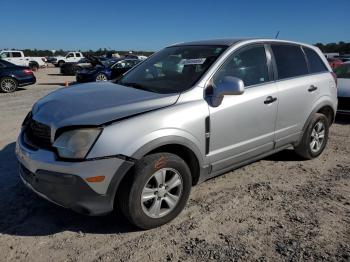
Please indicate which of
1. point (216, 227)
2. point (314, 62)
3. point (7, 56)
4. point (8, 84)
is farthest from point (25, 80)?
point (7, 56)

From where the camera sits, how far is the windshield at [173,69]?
390 cm

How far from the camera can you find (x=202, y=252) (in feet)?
10.2

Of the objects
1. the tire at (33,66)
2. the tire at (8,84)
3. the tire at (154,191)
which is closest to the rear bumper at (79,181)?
the tire at (154,191)

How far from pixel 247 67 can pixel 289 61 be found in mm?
952

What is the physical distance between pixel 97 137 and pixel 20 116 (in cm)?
647

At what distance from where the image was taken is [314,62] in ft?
17.6

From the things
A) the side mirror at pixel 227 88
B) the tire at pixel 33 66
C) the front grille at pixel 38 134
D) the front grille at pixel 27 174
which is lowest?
the tire at pixel 33 66

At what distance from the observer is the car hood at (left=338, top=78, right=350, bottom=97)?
8296 millimetres

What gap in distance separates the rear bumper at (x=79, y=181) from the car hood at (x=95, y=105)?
1.10 ft

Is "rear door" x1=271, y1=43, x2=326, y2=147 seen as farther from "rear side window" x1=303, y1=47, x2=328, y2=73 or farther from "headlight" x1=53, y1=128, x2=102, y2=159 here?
"headlight" x1=53, y1=128, x2=102, y2=159

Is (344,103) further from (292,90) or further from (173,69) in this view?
(173,69)

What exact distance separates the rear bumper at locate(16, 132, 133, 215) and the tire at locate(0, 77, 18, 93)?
12646mm

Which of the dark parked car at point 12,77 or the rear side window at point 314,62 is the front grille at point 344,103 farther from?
the dark parked car at point 12,77

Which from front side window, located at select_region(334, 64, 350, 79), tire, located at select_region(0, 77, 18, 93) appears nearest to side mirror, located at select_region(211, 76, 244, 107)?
front side window, located at select_region(334, 64, 350, 79)
